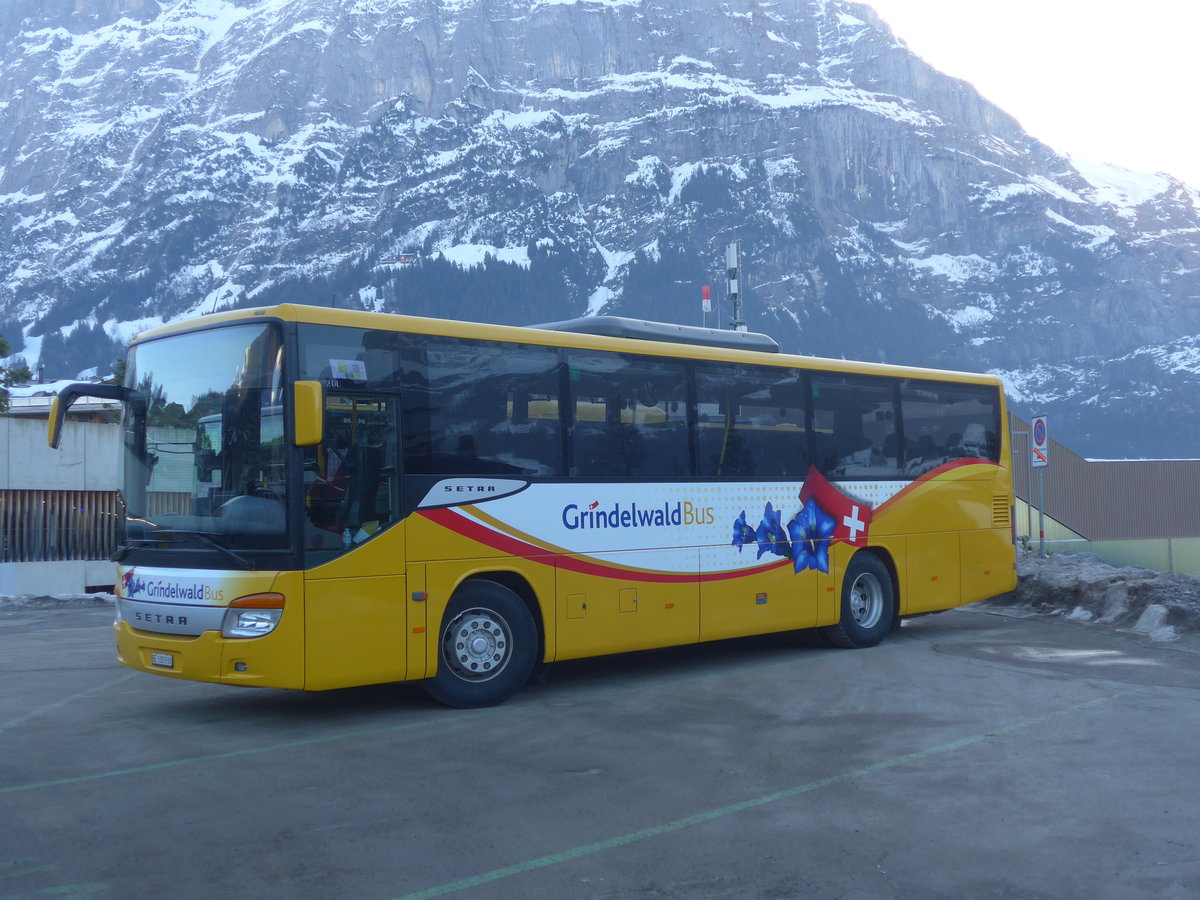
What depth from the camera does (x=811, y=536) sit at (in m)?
11.6

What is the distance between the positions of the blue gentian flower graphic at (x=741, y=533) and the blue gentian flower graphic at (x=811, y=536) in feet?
1.96

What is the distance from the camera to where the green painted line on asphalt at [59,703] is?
827cm

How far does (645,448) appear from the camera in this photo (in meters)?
10.0

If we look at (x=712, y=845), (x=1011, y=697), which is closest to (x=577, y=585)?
(x=1011, y=697)

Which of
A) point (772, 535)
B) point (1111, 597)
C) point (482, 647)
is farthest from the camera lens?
point (1111, 597)

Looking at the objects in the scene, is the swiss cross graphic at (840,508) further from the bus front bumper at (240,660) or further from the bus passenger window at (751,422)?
the bus front bumper at (240,660)

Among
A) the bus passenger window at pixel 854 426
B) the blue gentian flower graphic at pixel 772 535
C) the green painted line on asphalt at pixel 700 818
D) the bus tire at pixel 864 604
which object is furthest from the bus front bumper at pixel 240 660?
the bus tire at pixel 864 604

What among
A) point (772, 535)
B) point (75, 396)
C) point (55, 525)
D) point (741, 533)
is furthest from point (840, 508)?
point (55, 525)

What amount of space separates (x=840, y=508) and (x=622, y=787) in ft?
19.8

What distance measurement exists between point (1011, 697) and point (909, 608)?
3.51 m

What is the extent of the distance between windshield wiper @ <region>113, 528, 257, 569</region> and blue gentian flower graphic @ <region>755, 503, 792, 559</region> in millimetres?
4951

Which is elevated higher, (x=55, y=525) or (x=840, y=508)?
(x=840, y=508)

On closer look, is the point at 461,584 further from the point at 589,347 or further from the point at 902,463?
the point at 902,463

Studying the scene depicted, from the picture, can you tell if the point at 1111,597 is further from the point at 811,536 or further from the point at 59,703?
the point at 59,703
